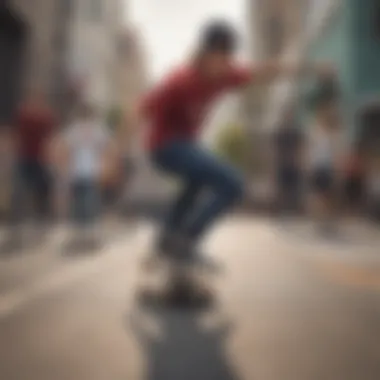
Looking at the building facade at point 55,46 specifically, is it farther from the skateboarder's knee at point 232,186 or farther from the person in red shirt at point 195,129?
the skateboarder's knee at point 232,186

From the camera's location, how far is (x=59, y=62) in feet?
5.97

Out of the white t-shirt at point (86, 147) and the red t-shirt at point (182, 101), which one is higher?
the red t-shirt at point (182, 101)

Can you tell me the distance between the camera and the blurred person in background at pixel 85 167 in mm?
2359

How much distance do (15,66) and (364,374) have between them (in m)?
1.09

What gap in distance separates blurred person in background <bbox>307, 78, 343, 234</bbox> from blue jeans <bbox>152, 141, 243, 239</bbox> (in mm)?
250

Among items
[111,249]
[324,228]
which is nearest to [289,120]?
[324,228]

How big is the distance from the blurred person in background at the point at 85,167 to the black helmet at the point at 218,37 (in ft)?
1.61

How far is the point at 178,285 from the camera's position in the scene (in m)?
1.98

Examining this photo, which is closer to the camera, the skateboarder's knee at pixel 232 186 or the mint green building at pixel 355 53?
the mint green building at pixel 355 53

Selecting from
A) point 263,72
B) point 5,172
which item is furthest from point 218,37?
point 5,172

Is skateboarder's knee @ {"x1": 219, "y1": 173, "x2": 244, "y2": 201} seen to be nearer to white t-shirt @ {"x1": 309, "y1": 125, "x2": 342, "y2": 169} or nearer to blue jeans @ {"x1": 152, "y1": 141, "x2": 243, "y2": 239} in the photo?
blue jeans @ {"x1": 152, "y1": 141, "x2": 243, "y2": 239}

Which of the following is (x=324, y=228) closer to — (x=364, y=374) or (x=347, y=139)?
(x=347, y=139)

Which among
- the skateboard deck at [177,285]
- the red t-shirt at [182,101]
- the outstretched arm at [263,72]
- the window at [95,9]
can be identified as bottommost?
the skateboard deck at [177,285]

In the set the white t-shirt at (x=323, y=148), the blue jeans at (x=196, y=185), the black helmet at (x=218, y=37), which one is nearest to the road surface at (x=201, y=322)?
the blue jeans at (x=196, y=185)
